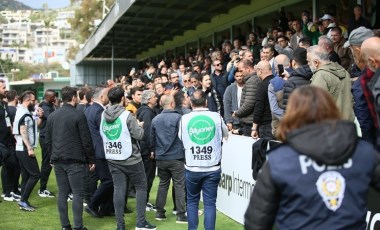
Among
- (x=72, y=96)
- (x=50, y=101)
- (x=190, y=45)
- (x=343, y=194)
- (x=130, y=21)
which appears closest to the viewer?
(x=343, y=194)

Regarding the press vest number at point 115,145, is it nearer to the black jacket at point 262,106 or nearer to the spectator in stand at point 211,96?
the black jacket at point 262,106

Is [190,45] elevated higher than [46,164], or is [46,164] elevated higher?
[190,45]

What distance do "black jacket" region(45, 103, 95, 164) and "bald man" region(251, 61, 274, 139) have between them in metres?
2.12

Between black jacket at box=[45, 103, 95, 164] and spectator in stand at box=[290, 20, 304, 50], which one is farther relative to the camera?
spectator in stand at box=[290, 20, 304, 50]

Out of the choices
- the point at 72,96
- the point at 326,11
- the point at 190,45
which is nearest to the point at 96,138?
the point at 72,96

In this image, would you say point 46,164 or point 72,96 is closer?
point 72,96

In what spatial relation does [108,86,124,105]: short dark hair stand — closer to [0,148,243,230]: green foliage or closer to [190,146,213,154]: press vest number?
[190,146,213,154]: press vest number

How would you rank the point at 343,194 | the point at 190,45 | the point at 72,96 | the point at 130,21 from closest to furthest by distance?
1. the point at 343,194
2. the point at 72,96
3. the point at 130,21
4. the point at 190,45

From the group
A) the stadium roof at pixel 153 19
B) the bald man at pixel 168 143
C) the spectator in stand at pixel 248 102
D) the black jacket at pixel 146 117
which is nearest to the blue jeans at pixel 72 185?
the bald man at pixel 168 143

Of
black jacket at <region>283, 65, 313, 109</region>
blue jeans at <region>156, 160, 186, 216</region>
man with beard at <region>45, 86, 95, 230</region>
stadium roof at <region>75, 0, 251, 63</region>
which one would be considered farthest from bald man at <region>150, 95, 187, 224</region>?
stadium roof at <region>75, 0, 251, 63</region>

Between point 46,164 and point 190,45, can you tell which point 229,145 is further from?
point 190,45

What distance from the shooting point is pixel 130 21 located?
56.2ft

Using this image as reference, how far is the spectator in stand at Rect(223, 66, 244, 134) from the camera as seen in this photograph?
7883mm

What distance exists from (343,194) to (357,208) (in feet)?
0.41
